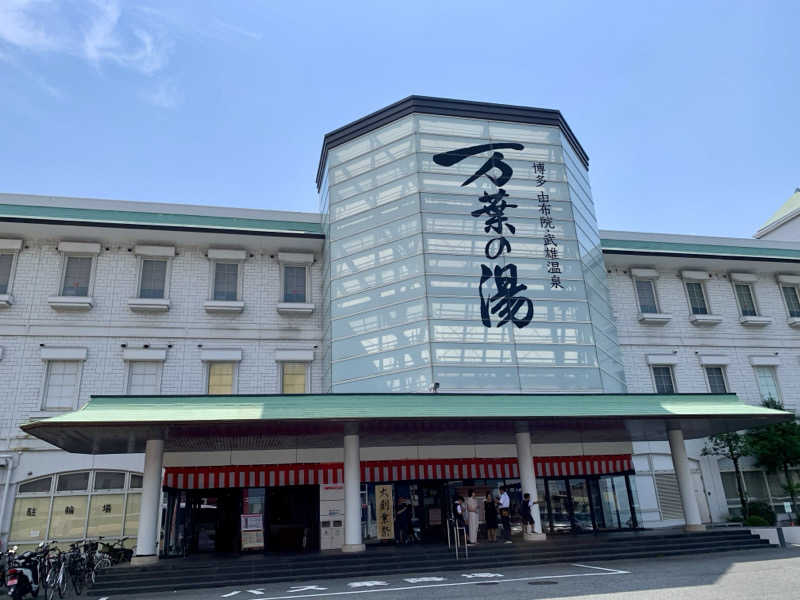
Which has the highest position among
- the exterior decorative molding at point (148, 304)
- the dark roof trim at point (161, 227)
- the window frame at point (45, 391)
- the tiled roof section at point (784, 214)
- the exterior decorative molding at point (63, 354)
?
the tiled roof section at point (784, 214)

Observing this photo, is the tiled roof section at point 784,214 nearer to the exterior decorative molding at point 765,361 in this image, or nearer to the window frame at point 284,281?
the exterior decorative molding at point 765,361

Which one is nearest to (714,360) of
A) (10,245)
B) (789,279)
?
(789,279)

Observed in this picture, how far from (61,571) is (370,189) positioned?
55.6 feet

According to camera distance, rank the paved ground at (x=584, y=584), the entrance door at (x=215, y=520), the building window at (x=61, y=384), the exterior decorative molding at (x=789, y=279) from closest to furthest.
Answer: the paved ground at (x=584, y=584), the entrance door at (x=215, y=520), the building window at (x=61, y=384), the exterior decorative molding at (x=789, y=279)

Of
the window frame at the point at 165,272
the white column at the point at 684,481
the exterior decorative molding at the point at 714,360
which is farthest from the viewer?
the exterior decorative molding at the point at 714,360

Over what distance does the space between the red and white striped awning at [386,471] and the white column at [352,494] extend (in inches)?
130

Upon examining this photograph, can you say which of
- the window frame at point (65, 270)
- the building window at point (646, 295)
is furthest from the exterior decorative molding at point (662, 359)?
the window frame at point (65, 270)

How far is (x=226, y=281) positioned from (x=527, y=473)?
45.8 feet

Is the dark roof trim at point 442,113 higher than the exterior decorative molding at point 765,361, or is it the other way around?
the dark roof trim at point 442,113

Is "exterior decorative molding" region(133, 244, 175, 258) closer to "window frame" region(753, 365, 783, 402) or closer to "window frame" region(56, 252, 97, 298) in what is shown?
"window frame" region(56, 252, 97, 298)

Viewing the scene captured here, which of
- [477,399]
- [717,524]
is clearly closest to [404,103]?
[477,399]

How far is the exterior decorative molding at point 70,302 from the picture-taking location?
2239 centimetres

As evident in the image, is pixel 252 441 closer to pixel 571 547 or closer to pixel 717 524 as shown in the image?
pixel 571 547

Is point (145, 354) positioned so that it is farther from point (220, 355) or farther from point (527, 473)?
point (527, 473)
